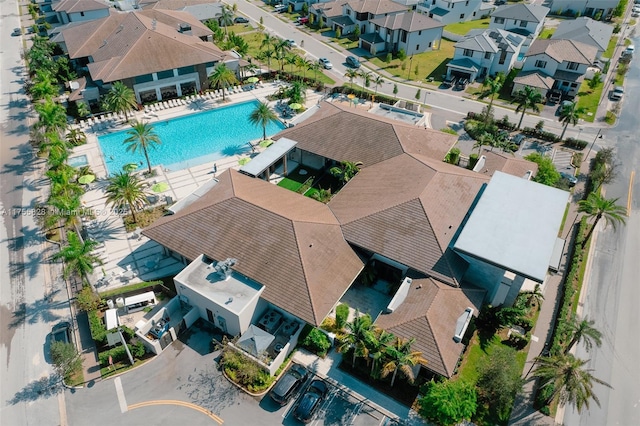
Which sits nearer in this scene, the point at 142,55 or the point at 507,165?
the point at 507,165

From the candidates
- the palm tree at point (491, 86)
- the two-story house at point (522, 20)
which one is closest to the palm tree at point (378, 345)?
the palm tree at point (491, 86)

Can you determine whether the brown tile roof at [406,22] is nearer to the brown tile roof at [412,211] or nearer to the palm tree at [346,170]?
the palm tree at [346,170]

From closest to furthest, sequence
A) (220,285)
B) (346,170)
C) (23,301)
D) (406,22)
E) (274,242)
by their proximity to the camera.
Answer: (220,285) < (274,242) < (23,301) < (346,170) < (406,22)

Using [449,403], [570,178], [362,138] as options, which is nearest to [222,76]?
[362,138]

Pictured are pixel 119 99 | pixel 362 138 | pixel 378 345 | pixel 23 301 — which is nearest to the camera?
pixel 378 345

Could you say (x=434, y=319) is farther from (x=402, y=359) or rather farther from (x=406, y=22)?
(x=406, y=22)

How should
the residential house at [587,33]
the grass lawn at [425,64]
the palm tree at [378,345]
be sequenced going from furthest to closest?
the grass lawn at [425,64] < the residential house at [587,33] < the palm tree at [378,345]
